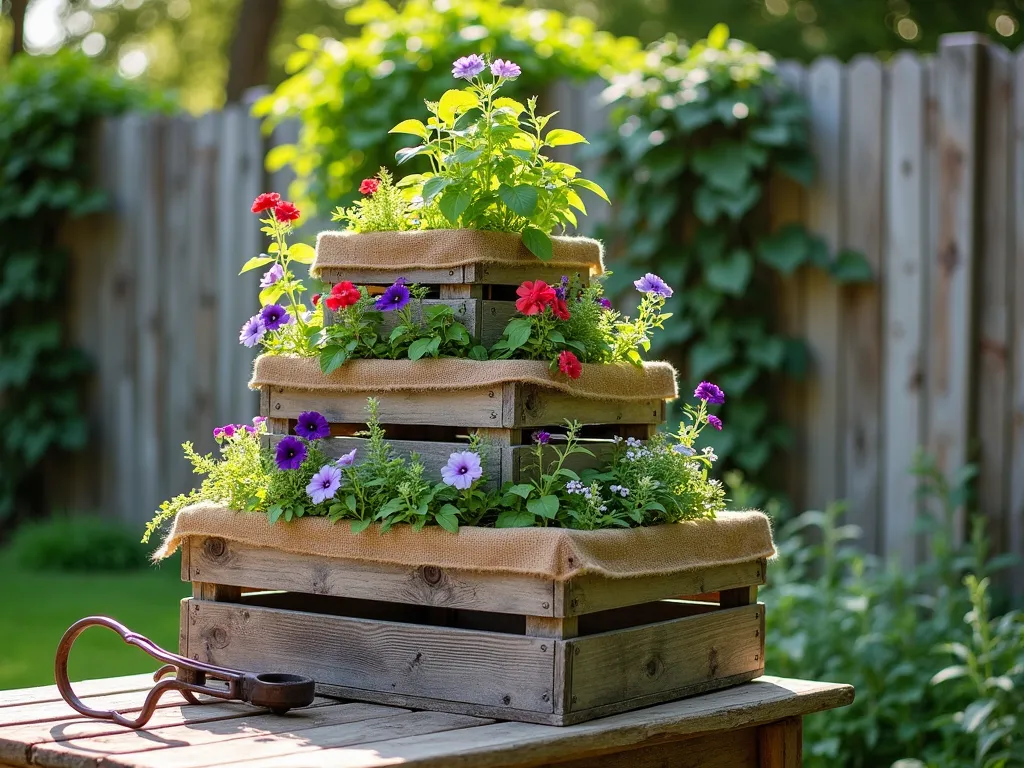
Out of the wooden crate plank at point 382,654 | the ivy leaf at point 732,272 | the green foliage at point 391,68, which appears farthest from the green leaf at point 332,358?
the green foliage at point 391,68

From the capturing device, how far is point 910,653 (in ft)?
13.5

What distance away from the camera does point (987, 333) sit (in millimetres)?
4695

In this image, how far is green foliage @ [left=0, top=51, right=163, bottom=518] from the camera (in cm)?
686

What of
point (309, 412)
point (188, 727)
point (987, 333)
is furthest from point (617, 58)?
point (188, 727)

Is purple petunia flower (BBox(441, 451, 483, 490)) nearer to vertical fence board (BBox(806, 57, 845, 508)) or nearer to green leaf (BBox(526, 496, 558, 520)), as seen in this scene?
green leaf (BBox(526, 496, 558, 520))

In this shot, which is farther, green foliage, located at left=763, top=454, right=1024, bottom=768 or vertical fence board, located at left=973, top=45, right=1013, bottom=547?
vertical fence board, located at left=973, top=45, right=1013, bottom=547

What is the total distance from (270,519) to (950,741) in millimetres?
2174

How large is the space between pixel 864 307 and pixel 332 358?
2.87 m

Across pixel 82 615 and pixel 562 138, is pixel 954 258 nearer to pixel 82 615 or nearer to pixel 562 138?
pixel 562 138

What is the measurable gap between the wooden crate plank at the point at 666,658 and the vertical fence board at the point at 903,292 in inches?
87.3

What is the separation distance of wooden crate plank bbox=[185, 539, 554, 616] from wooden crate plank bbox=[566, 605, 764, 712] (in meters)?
0.13

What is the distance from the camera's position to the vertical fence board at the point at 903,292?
4.78m

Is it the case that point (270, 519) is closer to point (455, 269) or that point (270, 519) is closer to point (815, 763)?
point (455, 269)

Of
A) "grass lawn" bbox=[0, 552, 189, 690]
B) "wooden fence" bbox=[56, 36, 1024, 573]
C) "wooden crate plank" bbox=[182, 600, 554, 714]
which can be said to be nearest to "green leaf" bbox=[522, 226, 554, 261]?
"wooden crate plank" bbox=[182, 600, 554, 714]
